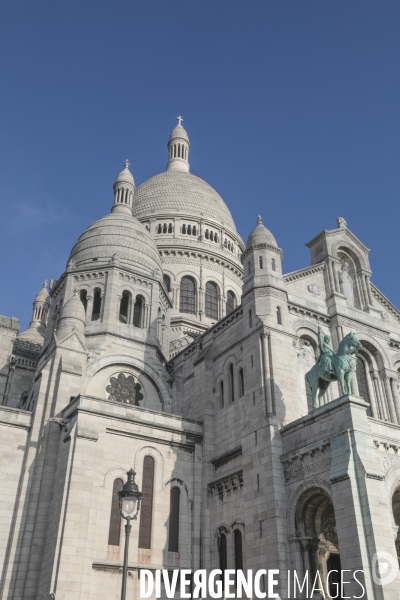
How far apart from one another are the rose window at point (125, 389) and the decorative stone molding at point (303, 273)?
11.1 m

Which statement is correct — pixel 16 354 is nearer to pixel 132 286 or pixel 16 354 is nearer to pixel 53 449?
pixel 132 286

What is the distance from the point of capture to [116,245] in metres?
40.3

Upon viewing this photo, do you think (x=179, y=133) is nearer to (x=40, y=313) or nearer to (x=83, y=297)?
(x=40, y=313)

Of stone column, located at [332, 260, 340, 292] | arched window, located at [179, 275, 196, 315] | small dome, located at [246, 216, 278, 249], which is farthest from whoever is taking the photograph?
arched window, located at [179, 275, 196, 315]

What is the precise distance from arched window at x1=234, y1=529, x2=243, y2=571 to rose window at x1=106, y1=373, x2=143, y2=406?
1021 centimetres

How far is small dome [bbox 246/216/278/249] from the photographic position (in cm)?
3297

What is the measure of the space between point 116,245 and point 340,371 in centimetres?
2050

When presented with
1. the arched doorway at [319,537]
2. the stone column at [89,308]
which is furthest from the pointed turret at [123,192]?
the arched doorway at [319,537]

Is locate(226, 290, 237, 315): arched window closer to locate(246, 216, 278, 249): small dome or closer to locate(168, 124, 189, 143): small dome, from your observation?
locate(246, 216, 278, 249): small dome

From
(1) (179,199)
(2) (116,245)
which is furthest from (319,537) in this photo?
(1) (179,199)

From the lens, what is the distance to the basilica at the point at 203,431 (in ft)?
77.1

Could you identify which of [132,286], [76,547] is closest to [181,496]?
[76,547]

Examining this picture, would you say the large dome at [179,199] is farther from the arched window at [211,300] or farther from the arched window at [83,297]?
the arched window at [83,297]

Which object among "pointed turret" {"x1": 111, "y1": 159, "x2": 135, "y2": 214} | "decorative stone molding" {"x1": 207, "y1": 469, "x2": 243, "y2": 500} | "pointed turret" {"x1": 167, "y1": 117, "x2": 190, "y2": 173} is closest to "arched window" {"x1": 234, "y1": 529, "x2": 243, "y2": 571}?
"decorative stone molding" {"x1": 207, "y1": 469, "x2": 243, "y2": 500}
